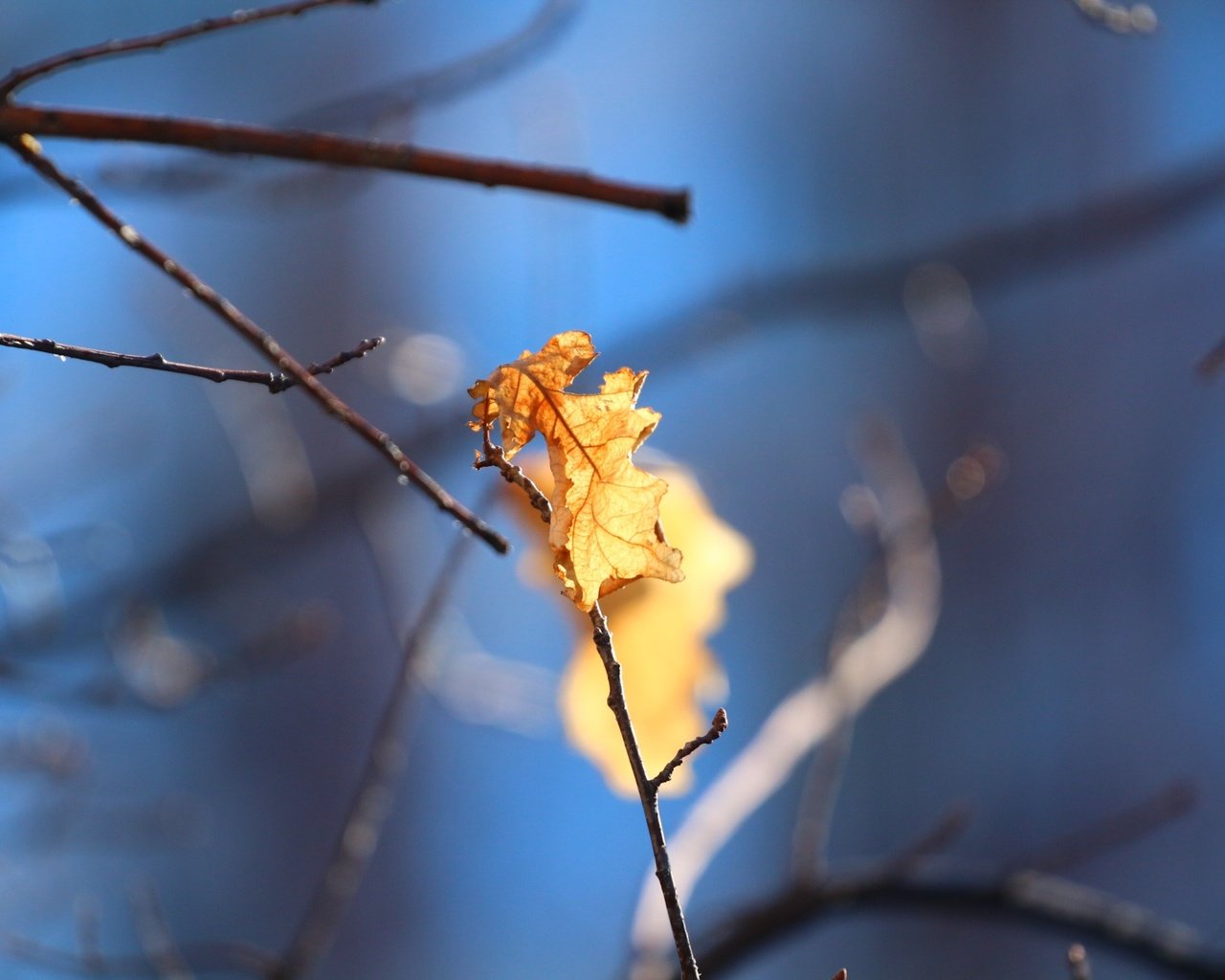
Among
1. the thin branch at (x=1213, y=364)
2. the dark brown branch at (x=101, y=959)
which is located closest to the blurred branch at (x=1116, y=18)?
the thin branch at (x=1213, y=364)

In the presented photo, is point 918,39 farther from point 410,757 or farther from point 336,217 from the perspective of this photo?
point 410,757

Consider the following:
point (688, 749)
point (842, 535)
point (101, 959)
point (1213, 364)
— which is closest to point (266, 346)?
point (688, 749)

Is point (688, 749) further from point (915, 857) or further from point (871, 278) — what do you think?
point (871, 278)

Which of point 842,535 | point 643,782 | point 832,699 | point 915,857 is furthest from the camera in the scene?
point 842,535

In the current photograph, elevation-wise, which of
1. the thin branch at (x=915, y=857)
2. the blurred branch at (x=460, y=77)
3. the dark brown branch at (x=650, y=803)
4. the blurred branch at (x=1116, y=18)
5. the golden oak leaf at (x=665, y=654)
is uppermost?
the blurred branch at (x=460, y=77)

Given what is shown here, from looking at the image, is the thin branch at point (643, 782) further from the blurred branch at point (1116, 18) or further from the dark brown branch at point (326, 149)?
the blurred branch at point (1116, 18)
